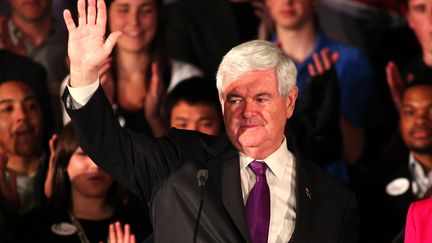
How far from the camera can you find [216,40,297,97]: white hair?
2893 mm

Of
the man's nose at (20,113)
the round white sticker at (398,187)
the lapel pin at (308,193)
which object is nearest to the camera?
the lapel pin at (308,193)

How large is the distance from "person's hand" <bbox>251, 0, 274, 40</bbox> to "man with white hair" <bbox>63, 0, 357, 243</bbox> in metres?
1.93

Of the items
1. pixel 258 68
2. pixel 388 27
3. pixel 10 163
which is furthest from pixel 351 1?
pixel 258 68

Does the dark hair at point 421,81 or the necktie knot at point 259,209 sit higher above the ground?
the necktie knot at point 259,209

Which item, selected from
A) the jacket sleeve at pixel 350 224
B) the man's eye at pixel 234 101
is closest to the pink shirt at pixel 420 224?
the jacket sleeve at pixel 350 224

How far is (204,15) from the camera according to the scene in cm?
495

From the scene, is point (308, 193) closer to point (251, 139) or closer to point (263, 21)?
point (251, 139)

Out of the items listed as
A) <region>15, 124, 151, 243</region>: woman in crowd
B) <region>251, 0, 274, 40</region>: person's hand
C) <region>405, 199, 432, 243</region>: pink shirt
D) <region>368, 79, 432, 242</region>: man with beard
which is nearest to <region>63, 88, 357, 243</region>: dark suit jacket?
<region>405, 199, 432, 243</region>: pink shirt

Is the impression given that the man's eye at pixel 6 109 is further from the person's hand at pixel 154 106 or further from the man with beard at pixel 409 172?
the man with beard at pixel 409 172

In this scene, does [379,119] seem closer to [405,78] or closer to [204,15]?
[405,78]

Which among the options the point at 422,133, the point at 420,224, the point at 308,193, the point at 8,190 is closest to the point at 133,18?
the point at 8,190

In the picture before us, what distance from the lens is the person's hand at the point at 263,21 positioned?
16.2ft

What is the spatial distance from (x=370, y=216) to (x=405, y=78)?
80cm

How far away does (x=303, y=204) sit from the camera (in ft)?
9.62
